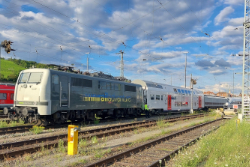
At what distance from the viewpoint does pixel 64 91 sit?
1348 centimetres

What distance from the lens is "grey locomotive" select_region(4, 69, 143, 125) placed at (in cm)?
1230

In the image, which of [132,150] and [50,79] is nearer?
[132,150]

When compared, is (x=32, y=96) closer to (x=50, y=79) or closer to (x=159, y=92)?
(x=50, y=79)

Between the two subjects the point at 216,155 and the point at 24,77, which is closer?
the point at 216,155

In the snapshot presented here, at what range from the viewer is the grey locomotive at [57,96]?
12.3 metres

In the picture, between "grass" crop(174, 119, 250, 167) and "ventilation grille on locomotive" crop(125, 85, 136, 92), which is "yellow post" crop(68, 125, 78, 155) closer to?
"grass" crop(174, 119, 250, 167)

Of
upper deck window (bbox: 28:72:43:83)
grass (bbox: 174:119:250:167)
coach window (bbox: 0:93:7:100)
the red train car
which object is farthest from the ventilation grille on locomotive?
coach window (bbox: 0:93:7:100)

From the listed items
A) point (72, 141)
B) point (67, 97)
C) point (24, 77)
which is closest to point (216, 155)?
point (72, 141)

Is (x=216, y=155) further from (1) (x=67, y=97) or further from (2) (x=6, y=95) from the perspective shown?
(2) (x=6, y=95)

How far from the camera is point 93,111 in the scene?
16562mm

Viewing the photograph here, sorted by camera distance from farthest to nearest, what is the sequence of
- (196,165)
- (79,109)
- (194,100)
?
(194,100)
(79,109)
(196,165)

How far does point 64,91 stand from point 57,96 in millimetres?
665

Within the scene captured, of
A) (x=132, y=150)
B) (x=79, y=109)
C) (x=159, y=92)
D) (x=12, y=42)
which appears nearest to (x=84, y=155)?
(x=132, y=150)

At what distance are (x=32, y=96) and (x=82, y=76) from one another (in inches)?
146
